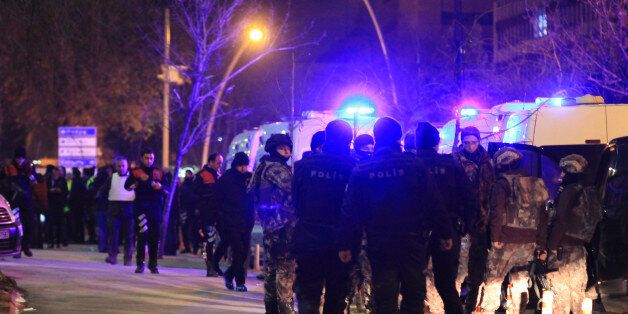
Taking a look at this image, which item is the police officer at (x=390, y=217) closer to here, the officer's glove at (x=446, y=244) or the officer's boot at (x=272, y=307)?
the officer's glove at (x=446, y=244)

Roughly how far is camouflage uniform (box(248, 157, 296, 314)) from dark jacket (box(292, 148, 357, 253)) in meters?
1.39

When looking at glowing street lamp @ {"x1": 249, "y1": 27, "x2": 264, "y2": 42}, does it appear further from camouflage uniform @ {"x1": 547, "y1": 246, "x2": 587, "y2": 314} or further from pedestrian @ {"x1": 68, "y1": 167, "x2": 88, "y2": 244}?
camouflage uniform @ {"x1": 547, "y1": 246, "x2": 587, "y2": 314}

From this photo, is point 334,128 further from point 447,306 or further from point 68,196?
point 68,196

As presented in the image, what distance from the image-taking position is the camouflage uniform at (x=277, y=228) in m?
10.4

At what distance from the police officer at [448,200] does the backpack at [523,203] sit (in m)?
0.90

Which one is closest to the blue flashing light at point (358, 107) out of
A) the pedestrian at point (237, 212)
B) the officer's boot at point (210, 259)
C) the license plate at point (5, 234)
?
the officer's boot at point (210, 259)

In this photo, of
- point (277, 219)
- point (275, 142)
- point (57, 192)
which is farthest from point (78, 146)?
point (277, 219)

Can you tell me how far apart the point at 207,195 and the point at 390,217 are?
7.60m

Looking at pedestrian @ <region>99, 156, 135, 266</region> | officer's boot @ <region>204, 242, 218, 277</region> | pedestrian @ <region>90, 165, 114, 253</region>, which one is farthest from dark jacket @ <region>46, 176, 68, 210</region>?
officer's boot @ <region>204, 242, 218, 277</region>

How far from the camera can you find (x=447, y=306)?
981cm

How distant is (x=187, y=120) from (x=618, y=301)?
37.2 ft

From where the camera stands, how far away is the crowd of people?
8.38 m

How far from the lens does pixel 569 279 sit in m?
11.4

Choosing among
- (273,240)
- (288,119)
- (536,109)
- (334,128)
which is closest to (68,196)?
(288,119)
